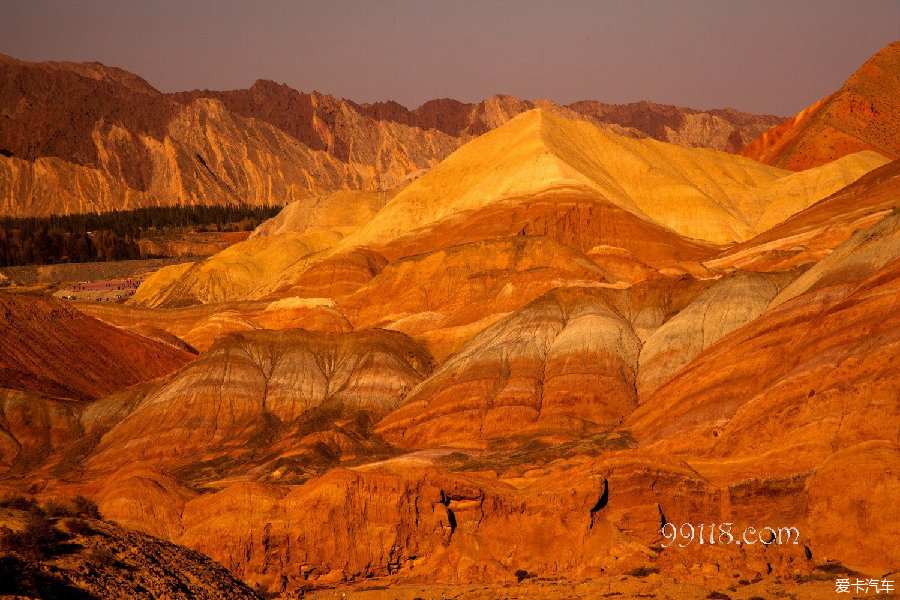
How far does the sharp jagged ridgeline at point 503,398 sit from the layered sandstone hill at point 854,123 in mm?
32288

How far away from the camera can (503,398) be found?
5609 centimetres

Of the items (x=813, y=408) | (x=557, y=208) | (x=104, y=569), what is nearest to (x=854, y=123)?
(x=557, y=208)

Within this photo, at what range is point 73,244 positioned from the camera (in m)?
177

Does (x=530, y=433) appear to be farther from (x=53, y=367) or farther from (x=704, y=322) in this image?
(x=53, y=367)

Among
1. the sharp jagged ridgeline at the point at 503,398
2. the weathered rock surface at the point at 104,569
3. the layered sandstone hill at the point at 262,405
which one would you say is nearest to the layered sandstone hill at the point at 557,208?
the sharp jagged ridgeline at the point at 503,398

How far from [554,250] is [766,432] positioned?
55.1m

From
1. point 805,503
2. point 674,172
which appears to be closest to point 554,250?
point 674,172

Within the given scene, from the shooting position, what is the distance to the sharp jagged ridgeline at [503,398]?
2894cm

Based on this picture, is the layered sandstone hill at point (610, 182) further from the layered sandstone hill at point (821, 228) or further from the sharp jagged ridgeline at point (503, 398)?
the layered sandstone hill at point (821, 228)

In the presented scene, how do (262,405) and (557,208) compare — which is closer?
(262,405)

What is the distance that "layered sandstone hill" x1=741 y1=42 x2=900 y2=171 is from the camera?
163250 millimetres

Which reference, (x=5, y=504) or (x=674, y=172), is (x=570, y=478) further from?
(x=674, y=172)

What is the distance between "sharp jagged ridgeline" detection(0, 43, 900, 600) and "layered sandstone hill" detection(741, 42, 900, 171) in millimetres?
32288

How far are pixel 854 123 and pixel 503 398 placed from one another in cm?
13380
